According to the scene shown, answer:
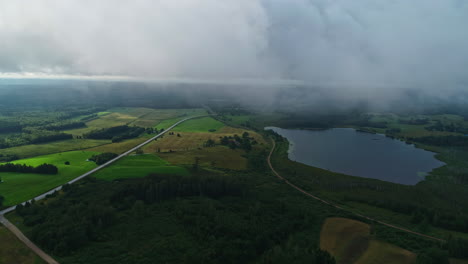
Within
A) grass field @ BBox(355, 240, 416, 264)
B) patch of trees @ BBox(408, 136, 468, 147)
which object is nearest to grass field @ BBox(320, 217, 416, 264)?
grass field @ BBox(355, 240, 416, 264)

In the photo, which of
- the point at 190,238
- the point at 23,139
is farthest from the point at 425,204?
the point at 23,139

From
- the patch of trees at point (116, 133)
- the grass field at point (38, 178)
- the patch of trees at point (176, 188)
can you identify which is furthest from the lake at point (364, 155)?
the patch of trees at point (116, 133)

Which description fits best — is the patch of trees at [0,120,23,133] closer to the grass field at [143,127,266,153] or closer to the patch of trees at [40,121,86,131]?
the patch of trees at [40,121,86,131]

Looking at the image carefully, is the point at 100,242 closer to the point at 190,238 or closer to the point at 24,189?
the point at 190,238

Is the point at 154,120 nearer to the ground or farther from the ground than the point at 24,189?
farther from the ground

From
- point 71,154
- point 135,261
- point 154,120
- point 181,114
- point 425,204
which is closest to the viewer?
point 135,261

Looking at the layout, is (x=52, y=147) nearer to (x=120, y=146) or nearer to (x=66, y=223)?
(x=120, y=146)

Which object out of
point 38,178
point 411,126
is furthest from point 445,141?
point 38,178
